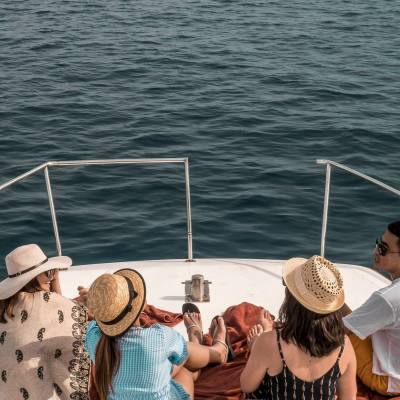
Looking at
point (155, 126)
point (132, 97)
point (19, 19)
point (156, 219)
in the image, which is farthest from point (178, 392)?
point (19, 19)

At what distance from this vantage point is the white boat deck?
564 centimetres

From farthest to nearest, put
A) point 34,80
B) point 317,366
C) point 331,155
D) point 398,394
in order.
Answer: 1. point 34,80
2. point 331,155
3. point 398,394
4. point 317,366

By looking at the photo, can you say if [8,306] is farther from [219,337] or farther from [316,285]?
[316,285]

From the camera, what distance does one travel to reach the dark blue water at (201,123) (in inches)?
425

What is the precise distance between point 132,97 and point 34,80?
2585mm

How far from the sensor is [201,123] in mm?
15469

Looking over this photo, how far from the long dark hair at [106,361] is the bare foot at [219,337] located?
0.94 m

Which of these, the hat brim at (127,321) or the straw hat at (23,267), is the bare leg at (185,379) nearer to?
the hat brim at (127,321)

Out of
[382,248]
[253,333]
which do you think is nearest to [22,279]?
[253,333]

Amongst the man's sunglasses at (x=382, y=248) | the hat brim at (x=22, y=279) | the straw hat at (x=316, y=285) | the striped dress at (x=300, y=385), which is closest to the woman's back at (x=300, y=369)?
the striped dress at (x=300, y=385)

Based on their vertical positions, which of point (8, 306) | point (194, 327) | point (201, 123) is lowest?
point (201, 123)

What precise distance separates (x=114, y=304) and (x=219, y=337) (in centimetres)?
122

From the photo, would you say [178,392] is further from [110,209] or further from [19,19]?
[19,19]

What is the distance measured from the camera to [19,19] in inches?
990
